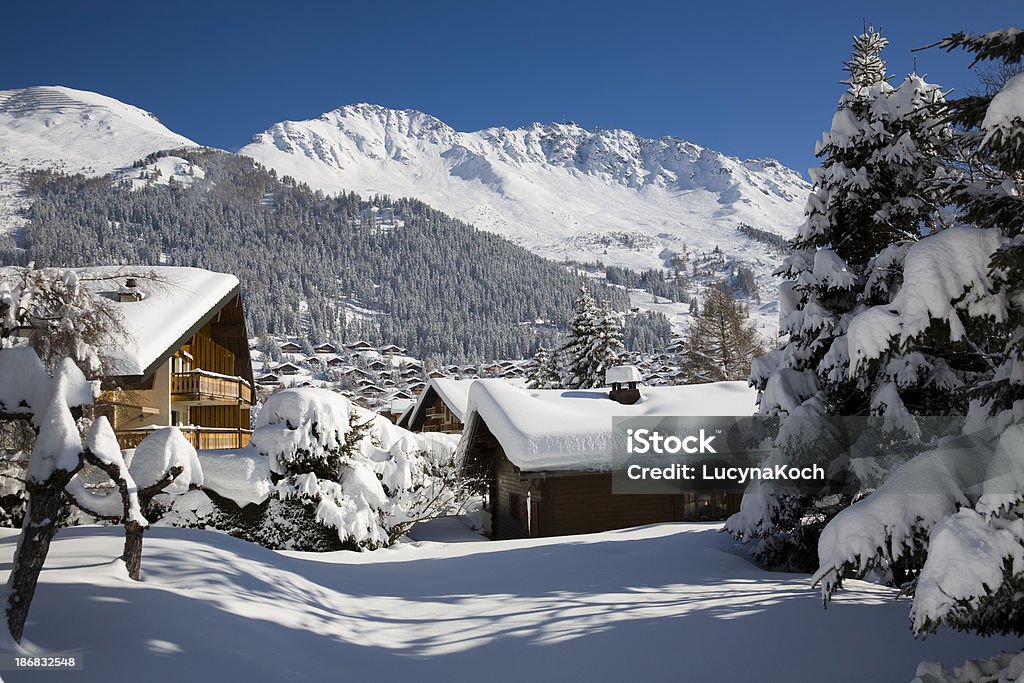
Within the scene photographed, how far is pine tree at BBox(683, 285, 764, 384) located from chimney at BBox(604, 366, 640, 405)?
16.4 m

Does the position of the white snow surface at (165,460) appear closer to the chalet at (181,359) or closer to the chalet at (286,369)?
the chalet at (181,359)

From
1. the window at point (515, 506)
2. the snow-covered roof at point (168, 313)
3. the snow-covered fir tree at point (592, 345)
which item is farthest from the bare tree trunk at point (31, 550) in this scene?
the snow-covered fir tree at point (592, 345)

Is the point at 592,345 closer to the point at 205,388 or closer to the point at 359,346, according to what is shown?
the point at 205,388

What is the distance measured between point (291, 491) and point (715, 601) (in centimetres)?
988

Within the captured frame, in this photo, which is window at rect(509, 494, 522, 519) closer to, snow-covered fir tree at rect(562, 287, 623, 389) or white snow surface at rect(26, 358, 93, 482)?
white snow surface at rect(26, 358, 93, 482)

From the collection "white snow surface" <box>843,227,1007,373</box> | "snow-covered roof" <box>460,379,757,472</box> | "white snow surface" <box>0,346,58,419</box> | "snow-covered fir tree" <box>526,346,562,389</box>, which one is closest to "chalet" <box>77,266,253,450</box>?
"white snow surface" <box>0,346,58,419</box>

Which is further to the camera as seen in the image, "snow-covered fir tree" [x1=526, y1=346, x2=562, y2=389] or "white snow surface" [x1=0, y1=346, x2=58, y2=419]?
"snow-covered fir tree" [x1=526, y1=346, x2=562, y2=389]

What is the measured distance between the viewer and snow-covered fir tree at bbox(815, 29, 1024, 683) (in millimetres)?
3783

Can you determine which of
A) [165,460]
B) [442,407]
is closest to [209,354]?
[442,407]

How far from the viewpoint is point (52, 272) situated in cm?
984

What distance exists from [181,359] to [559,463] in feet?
45.1

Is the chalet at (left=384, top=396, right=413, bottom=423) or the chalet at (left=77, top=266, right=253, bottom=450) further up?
the chalet at (left=77, top=266, right=253, bottom=450)

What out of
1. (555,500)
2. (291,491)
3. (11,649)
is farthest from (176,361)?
(11,649)

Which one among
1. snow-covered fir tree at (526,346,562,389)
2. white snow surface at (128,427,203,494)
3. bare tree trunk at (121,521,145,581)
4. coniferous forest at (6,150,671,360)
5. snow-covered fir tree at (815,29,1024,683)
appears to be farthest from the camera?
coniferous forest at (6,150,671,360)
